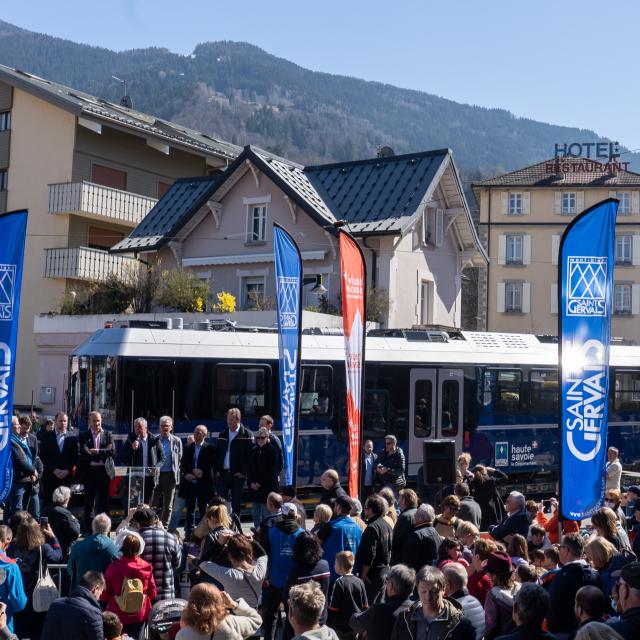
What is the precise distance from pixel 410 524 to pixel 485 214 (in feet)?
169

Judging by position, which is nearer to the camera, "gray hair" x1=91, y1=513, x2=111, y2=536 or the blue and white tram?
"gray hair" x1=91, y1=513, x2=111, y2=536

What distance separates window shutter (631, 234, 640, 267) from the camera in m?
57.6

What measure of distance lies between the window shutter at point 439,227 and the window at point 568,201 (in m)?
26.4

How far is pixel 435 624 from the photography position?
6621mm

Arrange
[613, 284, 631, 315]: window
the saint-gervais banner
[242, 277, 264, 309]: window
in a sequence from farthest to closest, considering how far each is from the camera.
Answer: [613, 284, 631, 315]: window < [242, 277, 264, 309]: window < the saint-gervais banner

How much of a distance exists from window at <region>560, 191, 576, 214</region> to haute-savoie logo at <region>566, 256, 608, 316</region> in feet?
165

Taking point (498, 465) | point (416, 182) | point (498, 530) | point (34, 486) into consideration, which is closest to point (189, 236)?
point (416, 182)

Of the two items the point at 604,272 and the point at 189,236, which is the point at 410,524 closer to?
the point at 604,272

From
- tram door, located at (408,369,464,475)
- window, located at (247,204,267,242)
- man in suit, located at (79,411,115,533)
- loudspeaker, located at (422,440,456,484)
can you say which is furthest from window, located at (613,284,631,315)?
man in suit, located at (79,411,115,533)

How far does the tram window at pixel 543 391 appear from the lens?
21688 millimetres

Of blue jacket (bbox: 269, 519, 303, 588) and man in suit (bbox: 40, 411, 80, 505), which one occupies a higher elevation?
man in suit (bbox: 40, 411, 80, 505)

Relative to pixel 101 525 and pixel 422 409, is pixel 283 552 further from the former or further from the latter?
pixel 422 409

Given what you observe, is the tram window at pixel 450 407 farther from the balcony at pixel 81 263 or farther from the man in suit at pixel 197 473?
the balcony at pixel 81 263

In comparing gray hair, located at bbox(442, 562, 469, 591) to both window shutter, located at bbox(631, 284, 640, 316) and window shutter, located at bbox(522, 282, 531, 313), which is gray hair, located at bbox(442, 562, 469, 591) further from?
window shutter, located at bbox(631, 284, 640, 316)
